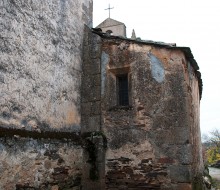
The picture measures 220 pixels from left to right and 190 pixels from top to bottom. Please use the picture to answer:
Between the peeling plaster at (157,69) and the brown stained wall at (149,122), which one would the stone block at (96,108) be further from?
the peeling plaster at (157,69)

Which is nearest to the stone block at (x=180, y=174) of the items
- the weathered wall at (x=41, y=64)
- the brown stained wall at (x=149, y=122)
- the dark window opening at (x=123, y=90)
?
the brown stained wall at (x=149, y=122)

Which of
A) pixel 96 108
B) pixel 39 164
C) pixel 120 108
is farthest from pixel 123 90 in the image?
pixel 39 164

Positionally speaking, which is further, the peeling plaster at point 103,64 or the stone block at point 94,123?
the peeling plaster at point 103,64

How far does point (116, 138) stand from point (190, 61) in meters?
2.76

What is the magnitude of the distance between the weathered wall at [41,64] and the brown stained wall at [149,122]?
0.99 meters

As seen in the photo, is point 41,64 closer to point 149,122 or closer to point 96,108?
point 96,108

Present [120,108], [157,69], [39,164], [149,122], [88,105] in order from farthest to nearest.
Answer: [88,105]
[120,108]
[157,69]
[149,122]
[39,164]

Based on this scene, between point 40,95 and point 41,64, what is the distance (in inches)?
25.1

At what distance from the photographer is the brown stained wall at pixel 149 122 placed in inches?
224

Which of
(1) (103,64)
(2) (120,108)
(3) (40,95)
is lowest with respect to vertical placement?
(2) (120,108)

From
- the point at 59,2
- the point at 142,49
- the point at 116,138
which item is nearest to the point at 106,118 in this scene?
the point at 116,138

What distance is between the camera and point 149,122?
19.8 feet

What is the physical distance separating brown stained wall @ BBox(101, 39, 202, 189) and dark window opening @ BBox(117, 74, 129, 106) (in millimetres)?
168

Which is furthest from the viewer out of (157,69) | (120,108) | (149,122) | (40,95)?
(120,108)
